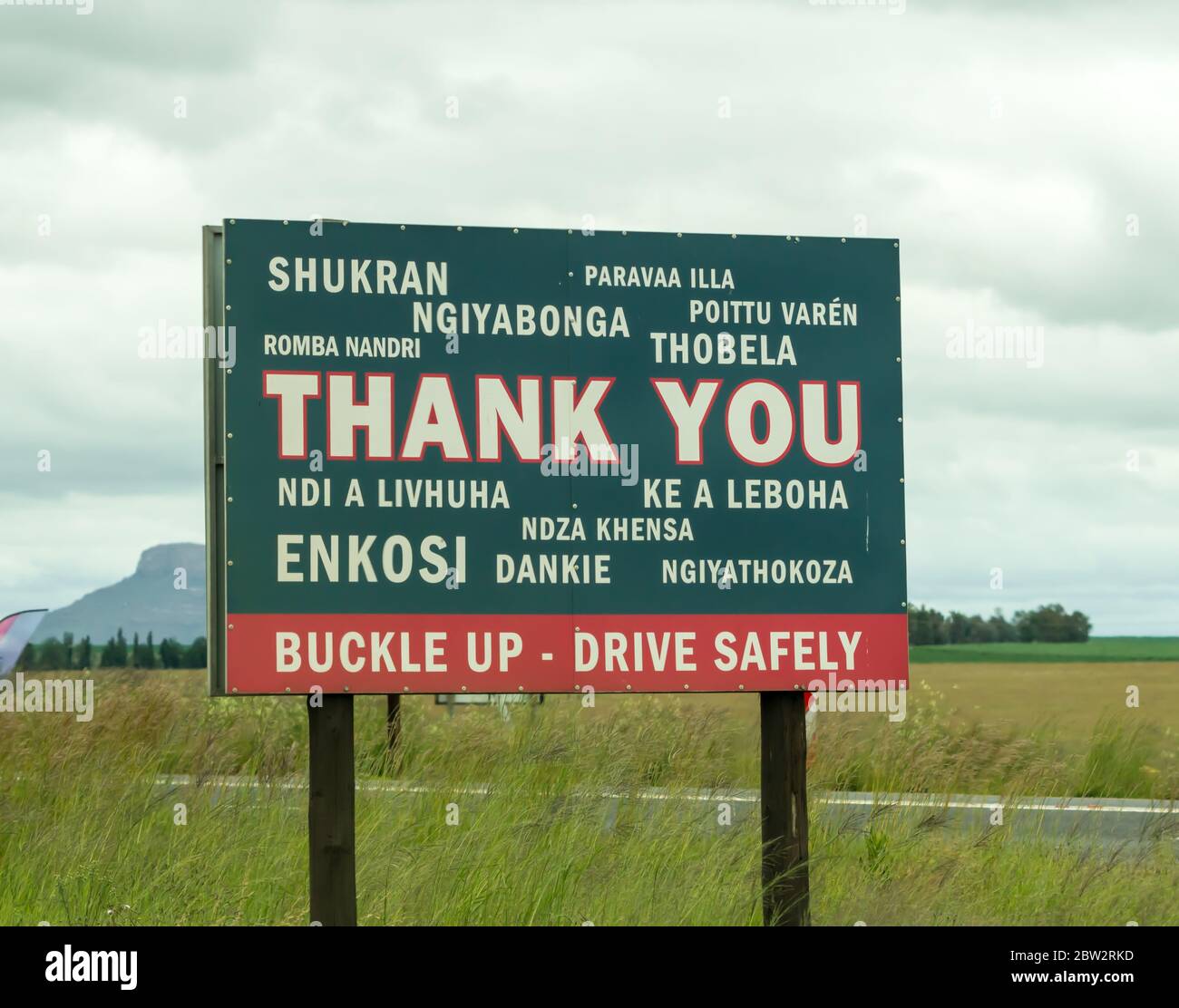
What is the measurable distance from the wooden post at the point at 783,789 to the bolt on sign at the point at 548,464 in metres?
0.16

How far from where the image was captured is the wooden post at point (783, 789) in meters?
6.05

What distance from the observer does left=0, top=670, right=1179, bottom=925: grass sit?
6.43 m

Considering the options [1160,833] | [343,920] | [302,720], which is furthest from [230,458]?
[302,720]

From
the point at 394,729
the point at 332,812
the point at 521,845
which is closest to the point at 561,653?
the point at 332,812

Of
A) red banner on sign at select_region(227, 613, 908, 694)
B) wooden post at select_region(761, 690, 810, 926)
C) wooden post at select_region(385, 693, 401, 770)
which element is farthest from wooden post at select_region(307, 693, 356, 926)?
wooden post at select_region(385, 693, 401, 770)

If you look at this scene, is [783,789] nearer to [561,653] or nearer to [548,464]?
[561,653]

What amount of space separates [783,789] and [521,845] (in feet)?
5.51

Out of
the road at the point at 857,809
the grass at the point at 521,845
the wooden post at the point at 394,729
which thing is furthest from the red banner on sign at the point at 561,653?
the wooden post at the point at 394,729

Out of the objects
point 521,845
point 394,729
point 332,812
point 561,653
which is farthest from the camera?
point 394,729

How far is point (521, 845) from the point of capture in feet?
23.2

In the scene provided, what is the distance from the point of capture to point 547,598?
5.86m

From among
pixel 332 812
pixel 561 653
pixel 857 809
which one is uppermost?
pixel 561 653

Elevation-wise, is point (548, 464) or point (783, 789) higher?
point (548, 464)

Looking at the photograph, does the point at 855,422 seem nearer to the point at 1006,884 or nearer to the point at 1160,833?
the point at 1006,884
